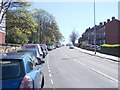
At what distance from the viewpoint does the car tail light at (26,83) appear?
707 centimetres

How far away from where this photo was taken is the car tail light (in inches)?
278

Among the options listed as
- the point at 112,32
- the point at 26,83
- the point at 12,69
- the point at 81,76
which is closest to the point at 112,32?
the point at 112,32

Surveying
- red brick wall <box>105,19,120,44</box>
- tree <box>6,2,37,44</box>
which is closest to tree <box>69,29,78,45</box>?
red brick wall <box>105,19,120,44</box>

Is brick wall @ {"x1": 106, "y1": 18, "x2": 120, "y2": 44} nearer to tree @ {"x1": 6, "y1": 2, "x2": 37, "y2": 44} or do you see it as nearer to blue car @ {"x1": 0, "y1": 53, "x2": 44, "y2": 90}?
tree @ {"x1": 6, "y1": 2, "x2": 37, "y2": 44}

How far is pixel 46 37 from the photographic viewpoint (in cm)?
10888

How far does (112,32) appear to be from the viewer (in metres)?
106

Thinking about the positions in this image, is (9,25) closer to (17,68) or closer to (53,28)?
(17,68)

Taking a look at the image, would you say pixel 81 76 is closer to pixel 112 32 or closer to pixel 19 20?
pixel 19 20

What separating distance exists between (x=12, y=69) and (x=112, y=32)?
331ft

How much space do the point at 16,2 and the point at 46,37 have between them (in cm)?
6721

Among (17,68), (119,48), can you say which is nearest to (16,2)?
(119,48)

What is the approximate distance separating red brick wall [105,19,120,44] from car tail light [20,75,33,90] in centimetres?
9476

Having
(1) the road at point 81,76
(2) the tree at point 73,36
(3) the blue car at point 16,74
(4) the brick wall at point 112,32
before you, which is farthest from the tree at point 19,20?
(2) the tree at point 73,36

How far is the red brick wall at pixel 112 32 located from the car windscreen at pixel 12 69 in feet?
310
